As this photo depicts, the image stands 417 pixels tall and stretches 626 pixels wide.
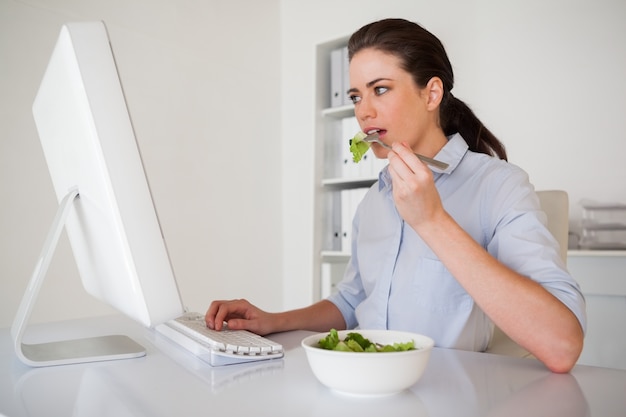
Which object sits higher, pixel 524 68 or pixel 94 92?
pixel 524 68

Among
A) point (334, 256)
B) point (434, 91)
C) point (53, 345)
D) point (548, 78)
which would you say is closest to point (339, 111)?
point (334, 256)

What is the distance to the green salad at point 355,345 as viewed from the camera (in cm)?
66

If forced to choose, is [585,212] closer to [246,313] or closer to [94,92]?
[246,313]

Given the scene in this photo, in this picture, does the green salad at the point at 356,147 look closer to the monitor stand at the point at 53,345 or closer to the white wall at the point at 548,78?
the monitor stand at the point at 53,345

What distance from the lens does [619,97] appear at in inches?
86.7

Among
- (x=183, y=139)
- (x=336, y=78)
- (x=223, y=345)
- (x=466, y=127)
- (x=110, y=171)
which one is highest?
(x=336, y=78)

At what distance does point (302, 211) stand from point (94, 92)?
2.71 m

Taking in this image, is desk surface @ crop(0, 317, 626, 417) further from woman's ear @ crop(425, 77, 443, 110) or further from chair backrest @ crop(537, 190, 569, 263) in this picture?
woman's ear @ crop(425, 77, 443, 110)

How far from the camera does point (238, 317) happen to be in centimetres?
115

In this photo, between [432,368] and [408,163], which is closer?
[432,368]

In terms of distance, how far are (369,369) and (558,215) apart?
2.84 ft

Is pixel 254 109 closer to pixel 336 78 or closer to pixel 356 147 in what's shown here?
pixel 336 78

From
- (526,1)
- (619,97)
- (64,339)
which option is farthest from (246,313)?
(526,1)

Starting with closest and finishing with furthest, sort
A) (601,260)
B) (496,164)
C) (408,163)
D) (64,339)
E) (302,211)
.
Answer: (408,163) → (64,339) → (496,164) → (601,260) → (302,211)
